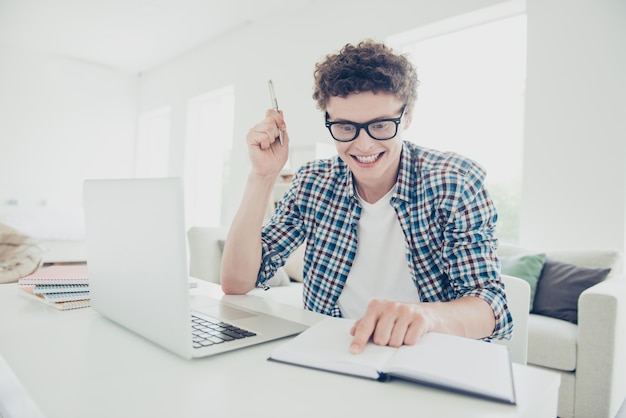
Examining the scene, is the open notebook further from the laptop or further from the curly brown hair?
the curly brown hair

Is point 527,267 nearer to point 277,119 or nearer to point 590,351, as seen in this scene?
point 590,351

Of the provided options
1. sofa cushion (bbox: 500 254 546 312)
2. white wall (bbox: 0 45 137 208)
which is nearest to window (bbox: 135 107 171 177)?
white wall (bbox: 0 45 137 208)

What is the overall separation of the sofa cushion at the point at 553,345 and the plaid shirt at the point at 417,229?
120cm

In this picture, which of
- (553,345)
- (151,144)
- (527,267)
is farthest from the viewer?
(151,144)

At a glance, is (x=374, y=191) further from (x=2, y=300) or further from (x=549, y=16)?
(x=549, y=16)

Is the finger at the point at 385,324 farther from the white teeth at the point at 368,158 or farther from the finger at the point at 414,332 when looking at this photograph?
the white teeth at the point at 368,158

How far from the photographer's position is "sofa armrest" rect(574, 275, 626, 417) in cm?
179

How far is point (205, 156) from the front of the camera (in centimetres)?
610

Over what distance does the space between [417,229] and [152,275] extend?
0.68 meters

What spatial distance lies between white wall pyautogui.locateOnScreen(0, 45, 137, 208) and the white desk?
6589mm

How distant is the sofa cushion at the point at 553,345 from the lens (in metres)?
1.91

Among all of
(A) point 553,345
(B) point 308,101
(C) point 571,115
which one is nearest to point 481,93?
(C) point 571,115

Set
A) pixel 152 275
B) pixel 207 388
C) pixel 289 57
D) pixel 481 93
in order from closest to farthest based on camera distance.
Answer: pixel 207 388 → pixel 152 275 → pixel 481 93 → pixel 289 57

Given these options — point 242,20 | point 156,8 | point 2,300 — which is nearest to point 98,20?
point 156,8
